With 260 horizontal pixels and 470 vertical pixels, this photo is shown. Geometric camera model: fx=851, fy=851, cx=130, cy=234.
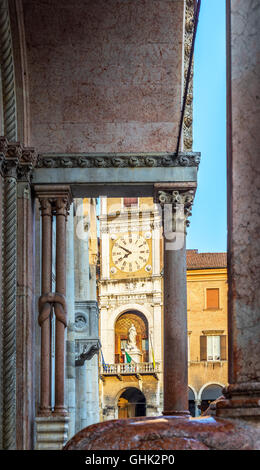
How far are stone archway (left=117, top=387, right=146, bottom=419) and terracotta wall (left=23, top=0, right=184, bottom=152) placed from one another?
137 feet

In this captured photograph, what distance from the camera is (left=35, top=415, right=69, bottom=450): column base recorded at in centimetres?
950

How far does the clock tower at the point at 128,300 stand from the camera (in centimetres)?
5019

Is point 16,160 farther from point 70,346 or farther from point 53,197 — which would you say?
point 70,346

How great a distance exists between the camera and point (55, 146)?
10.5 m

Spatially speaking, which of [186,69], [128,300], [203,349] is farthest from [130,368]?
[186,69]

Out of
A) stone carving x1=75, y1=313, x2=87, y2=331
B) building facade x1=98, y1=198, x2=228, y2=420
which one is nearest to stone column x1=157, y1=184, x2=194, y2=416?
stone carving x1=75, y1=313, x2=87, y2=331

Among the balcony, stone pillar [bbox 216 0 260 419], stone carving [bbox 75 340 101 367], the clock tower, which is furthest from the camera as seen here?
the clock tower

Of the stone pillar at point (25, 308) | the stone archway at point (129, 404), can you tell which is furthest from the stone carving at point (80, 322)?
the stone archway at point (129, 404)

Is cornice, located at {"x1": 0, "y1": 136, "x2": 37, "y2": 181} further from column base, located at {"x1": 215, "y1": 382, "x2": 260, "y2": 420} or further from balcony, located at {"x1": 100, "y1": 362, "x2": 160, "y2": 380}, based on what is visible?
balcony, located at {"x1": 100, "y1": 362, "x2": 160, "y2": 380}

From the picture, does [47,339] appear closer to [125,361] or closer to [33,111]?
[33,111]

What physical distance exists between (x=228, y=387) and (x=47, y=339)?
19.0ft

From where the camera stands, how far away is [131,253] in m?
52.1

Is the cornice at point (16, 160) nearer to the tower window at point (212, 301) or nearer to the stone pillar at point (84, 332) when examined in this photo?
the stone pillar at point (84, 332)

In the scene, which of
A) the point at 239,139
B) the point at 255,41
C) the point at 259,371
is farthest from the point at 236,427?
the point at 255,41
